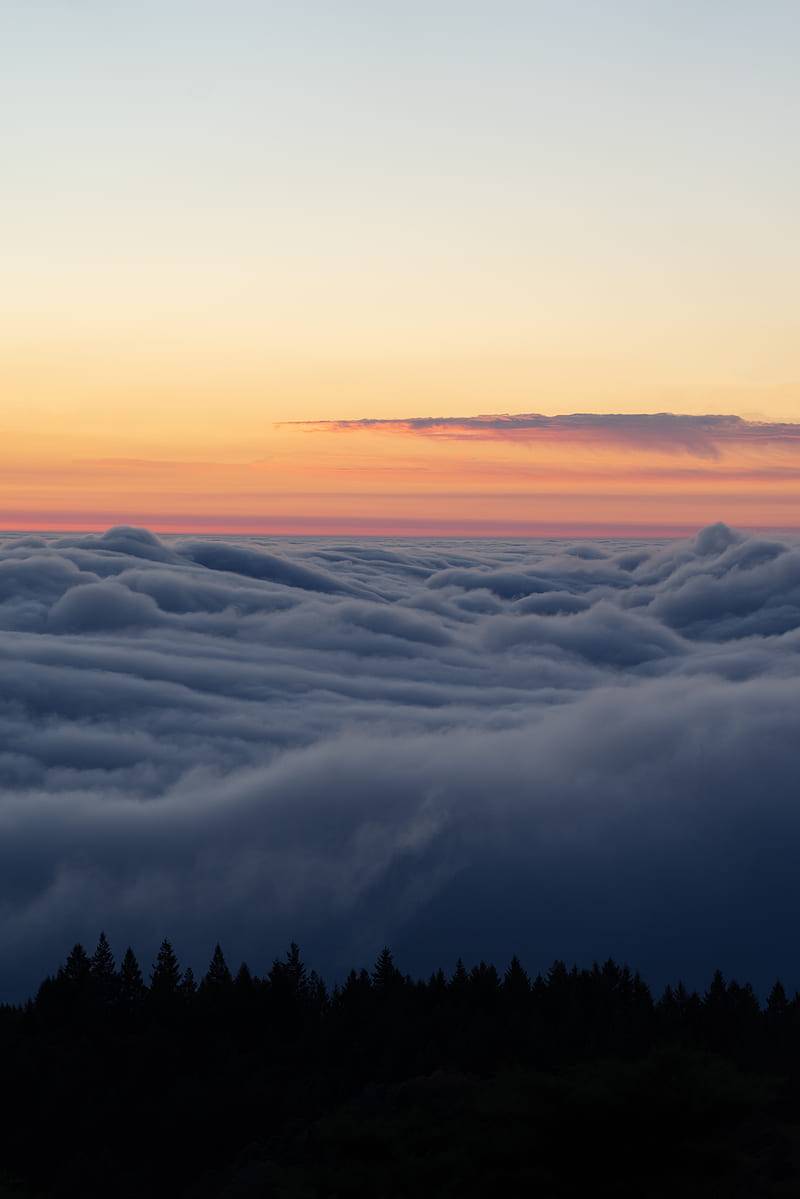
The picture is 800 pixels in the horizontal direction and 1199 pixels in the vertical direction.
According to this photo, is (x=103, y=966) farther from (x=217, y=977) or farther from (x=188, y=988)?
(x=217, y=977)

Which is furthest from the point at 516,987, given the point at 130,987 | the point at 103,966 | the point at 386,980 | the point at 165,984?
the point at 103,966

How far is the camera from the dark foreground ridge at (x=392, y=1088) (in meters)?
36.1

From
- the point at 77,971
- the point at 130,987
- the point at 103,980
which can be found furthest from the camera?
the point at 130,987

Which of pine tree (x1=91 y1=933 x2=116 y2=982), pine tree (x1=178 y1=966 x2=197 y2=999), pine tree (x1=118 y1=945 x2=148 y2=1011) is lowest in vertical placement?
pine tree (x1=178 y1=966 x2=197 y2=999)

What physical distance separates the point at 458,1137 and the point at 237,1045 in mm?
50292

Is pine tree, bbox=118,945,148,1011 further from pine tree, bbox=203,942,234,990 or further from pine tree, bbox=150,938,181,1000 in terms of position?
pine tree, bbox=203,942,234,990

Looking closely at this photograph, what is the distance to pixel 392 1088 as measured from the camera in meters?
65.6

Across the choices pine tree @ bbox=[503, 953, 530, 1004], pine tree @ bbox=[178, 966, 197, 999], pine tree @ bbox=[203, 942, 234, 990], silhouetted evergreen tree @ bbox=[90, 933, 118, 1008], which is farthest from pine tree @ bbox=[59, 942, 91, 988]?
pine tree @ bbox=[503, 953, 530, 1004]

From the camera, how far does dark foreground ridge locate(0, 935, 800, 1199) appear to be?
118ft

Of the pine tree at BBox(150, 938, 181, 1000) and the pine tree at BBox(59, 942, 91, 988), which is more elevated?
the pine tree at BBox(59, 942, 91, 988)

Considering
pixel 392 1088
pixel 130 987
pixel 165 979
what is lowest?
pixel 130 987

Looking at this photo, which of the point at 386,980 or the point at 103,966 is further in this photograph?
the point at 386,980

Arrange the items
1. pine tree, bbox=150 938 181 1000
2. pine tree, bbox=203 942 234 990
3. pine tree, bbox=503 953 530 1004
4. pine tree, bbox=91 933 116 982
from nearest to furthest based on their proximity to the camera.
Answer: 1. pine tree, bbox=503 953 530 1004
2. pine tree, bbox=150 938 181 1000
3. pine tree, bbox=91 933 116 982
4. pine tree, bbox=203 942 234 990

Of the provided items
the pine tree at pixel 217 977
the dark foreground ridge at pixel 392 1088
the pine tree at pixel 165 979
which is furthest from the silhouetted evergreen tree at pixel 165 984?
the pine tree at pixel 217 977
